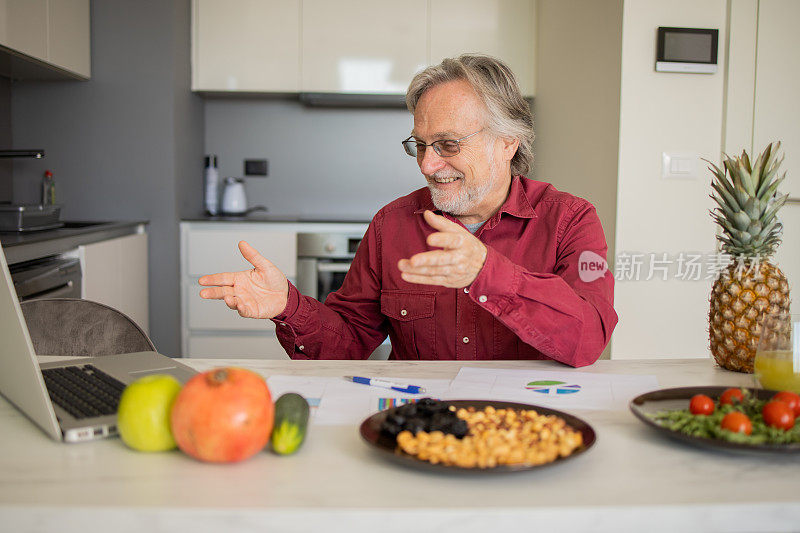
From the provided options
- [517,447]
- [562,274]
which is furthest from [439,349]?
[517,447]

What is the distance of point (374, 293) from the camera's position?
1.78 metres

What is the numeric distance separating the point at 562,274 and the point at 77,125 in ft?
9.32

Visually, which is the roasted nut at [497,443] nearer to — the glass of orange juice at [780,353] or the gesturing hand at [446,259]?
the gesturing hand at [446,259]

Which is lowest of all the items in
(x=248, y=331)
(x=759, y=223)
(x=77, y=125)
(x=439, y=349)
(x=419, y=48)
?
(x=248, y=331)

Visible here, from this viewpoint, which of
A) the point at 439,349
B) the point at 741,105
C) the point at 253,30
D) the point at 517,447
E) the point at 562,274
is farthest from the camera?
the point at 253,30

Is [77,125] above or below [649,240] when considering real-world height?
above

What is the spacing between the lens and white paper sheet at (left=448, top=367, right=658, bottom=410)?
109cm

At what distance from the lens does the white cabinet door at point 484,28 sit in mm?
3877

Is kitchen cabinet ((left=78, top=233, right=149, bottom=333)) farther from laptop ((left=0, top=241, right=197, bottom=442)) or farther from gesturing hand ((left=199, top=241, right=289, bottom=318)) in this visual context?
laptop ((left=0, top=241, right=197, bottom=442))

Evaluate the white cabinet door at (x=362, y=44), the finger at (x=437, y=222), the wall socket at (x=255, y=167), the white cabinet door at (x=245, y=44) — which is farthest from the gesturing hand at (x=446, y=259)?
the wall socket at (x=255, y=167)

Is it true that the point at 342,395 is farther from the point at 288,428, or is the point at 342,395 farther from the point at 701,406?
the point at 701,406

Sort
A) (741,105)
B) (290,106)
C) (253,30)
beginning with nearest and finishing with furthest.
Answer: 1. (741,105)
2. (253,30)
3. (290,106)

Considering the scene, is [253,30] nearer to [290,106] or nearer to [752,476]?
[290,106]

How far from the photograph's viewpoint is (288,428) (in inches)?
32.6
